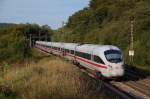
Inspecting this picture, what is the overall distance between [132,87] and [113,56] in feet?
11.2

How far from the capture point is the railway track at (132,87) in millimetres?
19277

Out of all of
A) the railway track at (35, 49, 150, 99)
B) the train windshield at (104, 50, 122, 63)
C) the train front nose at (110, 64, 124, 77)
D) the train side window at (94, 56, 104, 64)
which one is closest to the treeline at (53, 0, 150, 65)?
the railway track at (35, 49, 150, 99)

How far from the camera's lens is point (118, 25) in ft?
182

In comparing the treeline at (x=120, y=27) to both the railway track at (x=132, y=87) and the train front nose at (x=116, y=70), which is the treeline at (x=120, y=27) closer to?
the railway track at (x=132, y=87)

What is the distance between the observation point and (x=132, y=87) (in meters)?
22.1

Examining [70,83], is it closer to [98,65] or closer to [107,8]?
[98,65]

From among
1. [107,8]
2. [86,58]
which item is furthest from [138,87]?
[107,8]

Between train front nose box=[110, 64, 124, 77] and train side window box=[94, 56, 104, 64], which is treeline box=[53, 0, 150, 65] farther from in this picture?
train front nose box=[110, 64, 124, 77]

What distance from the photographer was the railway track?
19277 millimetres

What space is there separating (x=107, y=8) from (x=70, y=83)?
67.2 meters

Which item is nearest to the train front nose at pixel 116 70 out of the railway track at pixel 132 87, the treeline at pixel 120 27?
the railway track at pixel 132 87

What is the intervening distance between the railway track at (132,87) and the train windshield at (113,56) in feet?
5.30

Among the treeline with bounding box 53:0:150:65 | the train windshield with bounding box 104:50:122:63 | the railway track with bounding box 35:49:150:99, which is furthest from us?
the treeline with bounding box 53:0:150:65

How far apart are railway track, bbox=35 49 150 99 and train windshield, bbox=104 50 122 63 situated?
162 cm
